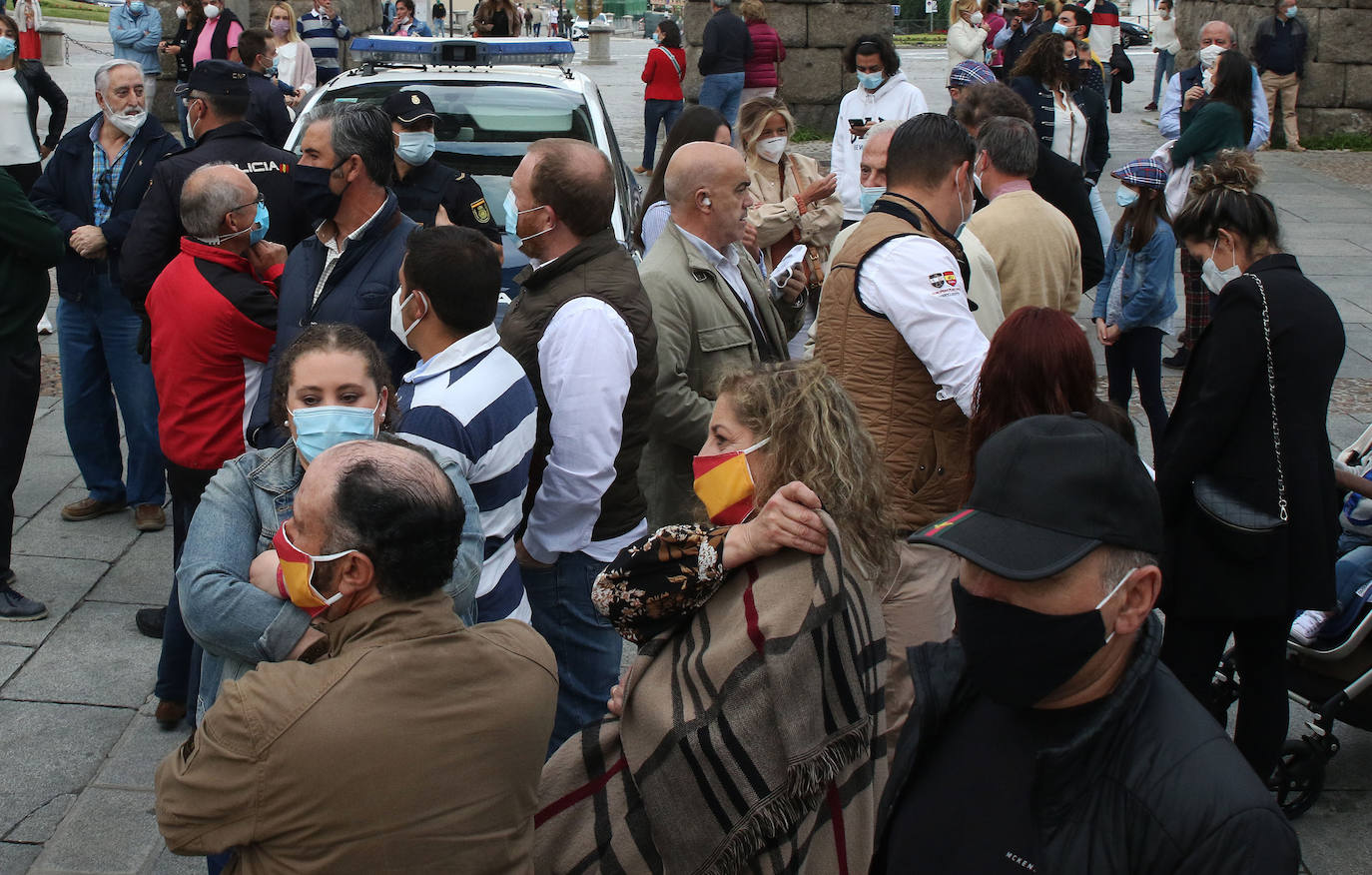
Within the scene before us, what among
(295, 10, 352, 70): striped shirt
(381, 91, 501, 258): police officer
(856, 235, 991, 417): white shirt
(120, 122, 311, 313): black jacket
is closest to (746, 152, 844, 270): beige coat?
(381, 91, 501, 258): police officer

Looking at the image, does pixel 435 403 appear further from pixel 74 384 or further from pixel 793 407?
pixel 74 384

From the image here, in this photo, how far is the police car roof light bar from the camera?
24.5 ft

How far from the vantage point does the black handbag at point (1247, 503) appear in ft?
10.8

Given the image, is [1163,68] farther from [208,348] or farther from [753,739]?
[753,739]

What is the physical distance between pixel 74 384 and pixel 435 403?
10.9 ft

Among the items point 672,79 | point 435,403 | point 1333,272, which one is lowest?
point 1333,272

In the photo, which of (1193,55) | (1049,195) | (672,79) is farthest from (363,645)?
(1193,55)

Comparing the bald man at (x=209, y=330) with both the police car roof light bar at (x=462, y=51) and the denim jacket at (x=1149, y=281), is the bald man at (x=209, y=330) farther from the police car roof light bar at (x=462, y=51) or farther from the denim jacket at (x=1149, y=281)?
the denim jacket at (x=1149, y=281)

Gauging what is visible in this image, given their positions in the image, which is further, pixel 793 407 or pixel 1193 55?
pixel 1193 55

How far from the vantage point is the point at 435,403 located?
296 centimetres

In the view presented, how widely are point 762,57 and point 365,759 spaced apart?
40.8 ft

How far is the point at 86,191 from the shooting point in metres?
5.45

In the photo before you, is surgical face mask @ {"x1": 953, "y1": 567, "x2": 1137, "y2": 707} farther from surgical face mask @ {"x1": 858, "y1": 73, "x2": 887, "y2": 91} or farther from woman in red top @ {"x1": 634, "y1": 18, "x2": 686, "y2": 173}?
woman in red top @ {"x1": 634, "y1": 18, "x2": 686, "y2": 173}

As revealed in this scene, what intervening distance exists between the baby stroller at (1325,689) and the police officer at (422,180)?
3.49 meters
